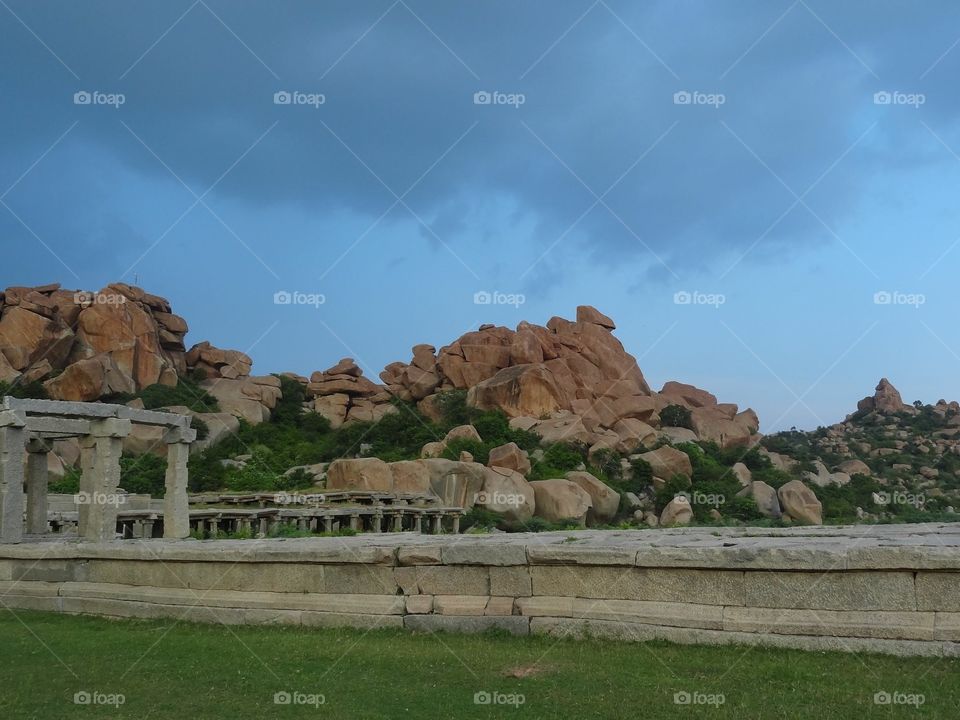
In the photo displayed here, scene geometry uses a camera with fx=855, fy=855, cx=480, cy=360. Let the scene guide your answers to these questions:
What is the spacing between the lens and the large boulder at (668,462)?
4956 cm

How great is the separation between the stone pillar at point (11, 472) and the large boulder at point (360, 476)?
20.4 metres

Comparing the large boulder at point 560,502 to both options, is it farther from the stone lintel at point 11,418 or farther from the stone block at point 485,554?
the stone block at point 485,554

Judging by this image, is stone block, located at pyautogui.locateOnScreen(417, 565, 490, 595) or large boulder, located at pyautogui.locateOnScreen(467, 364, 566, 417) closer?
stone block, located at pyautogui.locateOnScreen(417, 565, 490, 595)

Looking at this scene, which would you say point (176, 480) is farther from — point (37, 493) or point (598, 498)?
point (598, 498)

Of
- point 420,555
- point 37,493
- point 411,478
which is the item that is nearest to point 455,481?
point 411,478

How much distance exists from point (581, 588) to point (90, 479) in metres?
14.8

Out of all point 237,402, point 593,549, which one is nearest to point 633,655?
point 593,549

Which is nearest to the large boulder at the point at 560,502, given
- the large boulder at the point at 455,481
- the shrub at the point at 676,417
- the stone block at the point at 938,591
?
the large boulder at the point at 455,481

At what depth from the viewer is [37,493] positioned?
74.8ft

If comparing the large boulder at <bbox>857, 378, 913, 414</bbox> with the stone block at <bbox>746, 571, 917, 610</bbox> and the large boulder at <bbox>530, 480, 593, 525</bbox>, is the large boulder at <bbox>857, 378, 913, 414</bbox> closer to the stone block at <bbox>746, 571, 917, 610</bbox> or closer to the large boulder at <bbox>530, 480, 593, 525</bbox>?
the large boulder at <bbox>530, 480, 593, 525</bbox>

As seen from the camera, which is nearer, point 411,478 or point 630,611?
point 630,611

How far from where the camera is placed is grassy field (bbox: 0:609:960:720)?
21.1ft

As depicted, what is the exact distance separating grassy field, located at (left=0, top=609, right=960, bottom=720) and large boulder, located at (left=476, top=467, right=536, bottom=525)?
2975 cm

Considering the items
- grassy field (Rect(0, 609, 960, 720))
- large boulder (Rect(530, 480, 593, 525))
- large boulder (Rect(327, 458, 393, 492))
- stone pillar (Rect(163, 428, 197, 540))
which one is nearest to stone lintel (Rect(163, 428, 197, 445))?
stone pillar (Rect(163, 428, 197, 540))
